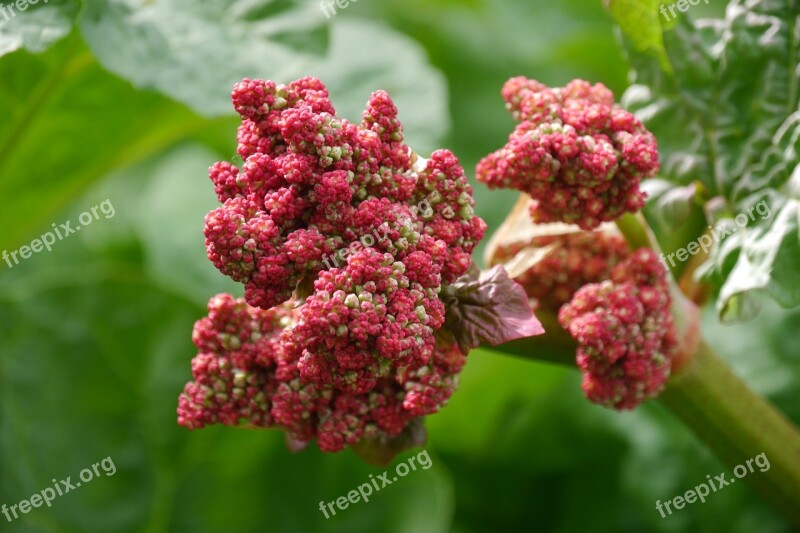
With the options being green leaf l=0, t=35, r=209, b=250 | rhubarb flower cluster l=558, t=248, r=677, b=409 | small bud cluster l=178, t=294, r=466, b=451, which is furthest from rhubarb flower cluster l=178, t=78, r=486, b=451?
green leaf l=0, t=35, r=209, b=250

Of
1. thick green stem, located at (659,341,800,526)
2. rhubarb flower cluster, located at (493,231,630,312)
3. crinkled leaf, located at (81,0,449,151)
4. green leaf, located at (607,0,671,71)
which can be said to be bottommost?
thick green stem, located at (659,341,800,526)

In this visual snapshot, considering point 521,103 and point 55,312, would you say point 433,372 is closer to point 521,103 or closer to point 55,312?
point 521,103

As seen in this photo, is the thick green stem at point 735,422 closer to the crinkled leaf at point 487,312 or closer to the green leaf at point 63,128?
the crinkled leaf at point 487,312

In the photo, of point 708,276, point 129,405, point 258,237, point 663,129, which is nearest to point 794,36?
point 663,129

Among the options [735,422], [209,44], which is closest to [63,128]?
[209,44]

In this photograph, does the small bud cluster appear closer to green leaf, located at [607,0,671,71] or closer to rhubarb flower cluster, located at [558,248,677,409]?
rhubarb flower cluster, located at [558,248,677,409]

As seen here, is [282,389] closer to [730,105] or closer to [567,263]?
[567,263]

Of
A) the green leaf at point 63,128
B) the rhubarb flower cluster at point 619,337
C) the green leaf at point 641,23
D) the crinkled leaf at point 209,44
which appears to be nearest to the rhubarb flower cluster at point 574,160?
the rhubarb flower cluster at point 619,337
